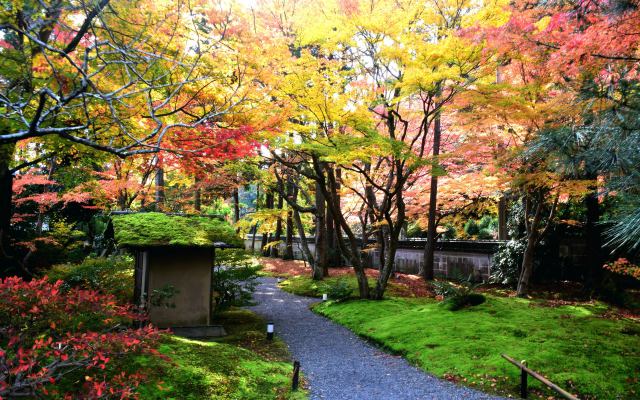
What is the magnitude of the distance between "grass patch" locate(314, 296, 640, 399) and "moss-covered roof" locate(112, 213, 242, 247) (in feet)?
14.7

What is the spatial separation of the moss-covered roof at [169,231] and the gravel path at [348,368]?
10.4 feet

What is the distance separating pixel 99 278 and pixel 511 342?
32.0ft

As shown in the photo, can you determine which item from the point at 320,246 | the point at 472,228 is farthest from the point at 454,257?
the point at 472,228

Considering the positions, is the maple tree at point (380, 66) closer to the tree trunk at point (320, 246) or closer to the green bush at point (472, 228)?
the tree trunk at point (320, 246)

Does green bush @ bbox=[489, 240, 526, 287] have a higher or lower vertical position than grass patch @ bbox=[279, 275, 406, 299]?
higher

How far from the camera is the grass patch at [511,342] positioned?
698 centimetres

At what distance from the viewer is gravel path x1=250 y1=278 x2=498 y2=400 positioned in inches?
274

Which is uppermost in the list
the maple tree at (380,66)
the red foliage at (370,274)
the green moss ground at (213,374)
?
the maple tree at (380,66)

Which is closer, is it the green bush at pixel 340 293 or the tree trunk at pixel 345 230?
the tree trunk at pixel 345 230

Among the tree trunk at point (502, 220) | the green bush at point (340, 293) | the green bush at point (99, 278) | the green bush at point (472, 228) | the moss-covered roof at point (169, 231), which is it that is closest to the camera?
the moss-covered roof at point (169, 231)

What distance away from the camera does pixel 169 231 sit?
33.1 ft

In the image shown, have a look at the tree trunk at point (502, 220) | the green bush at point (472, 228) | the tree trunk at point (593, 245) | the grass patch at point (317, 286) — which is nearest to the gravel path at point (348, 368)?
the grass patch at point (317, 286)

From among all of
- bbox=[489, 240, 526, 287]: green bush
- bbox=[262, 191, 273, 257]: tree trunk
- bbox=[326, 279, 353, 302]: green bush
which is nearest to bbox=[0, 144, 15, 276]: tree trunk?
bbox=[326, 279, 353, 302]: green bush

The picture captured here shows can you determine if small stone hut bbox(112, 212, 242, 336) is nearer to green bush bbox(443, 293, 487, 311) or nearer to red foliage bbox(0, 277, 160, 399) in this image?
red foliage bbox(0, 277, 160, 399)
